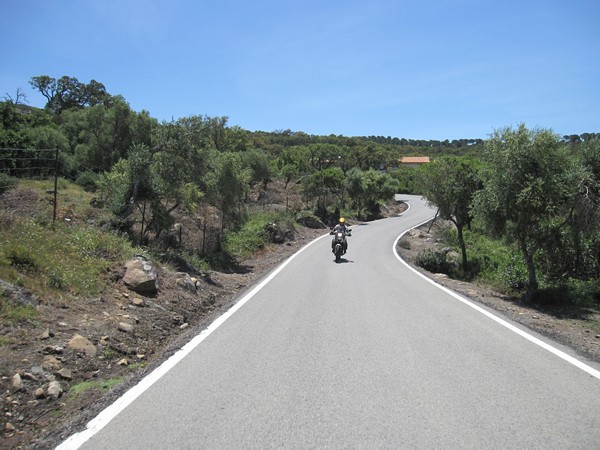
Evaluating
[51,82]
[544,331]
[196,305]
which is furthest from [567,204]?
[51,82]

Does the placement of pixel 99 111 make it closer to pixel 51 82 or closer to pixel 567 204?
pixel 567 204

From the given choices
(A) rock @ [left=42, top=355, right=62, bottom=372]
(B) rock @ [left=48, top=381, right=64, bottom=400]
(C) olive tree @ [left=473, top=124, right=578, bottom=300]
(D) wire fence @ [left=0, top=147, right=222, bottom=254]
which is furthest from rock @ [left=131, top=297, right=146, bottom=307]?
(C) olive tree @ [left=473, top=124, right=578, bottom=300]

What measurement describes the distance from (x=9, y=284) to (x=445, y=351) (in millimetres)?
6507

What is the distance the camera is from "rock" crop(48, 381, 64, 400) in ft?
14.5

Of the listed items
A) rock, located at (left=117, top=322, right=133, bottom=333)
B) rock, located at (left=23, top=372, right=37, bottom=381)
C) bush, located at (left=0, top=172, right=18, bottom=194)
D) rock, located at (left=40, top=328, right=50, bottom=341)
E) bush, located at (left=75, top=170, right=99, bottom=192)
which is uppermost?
bush, located at (left=75, top=170, right=99, bottom=192)

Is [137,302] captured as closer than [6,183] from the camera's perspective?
Yes

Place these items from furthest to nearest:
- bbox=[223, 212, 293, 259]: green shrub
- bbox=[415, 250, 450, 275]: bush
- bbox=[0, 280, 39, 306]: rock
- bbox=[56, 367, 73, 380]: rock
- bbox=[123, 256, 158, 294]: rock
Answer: bbox=[223, 212, 293, 259]: green shrub < bbox=[415, 250, 450, 275]: bush < bbox=[123, 256, 158, 294]: rock < bbox=[0, 280, 39, 306]: rock < bbox=[56, 367, 73, 380]: rock

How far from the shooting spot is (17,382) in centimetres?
437

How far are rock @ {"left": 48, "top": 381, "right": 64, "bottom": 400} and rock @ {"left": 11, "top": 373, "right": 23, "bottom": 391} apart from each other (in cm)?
27

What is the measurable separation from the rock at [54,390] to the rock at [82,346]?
3.01 feet

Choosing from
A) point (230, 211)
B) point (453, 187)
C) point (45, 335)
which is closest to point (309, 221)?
point (230, 211)

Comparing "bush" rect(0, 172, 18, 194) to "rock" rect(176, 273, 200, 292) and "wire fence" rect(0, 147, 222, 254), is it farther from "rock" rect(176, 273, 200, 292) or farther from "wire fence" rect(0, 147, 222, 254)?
"rock" rect(176, 273, 200, 292)

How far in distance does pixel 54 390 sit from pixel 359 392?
10.7 feet

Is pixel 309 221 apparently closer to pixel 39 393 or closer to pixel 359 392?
pixel 359 392
